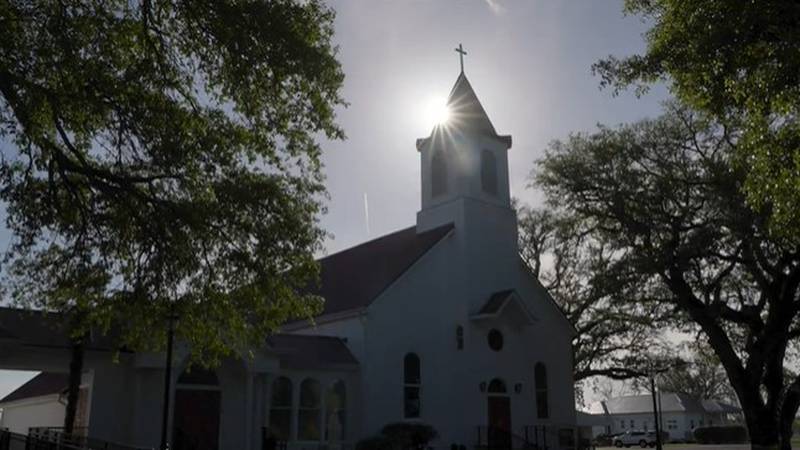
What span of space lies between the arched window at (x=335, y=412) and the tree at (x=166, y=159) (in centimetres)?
1003

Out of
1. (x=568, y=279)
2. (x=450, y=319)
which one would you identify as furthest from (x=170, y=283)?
(x=568, y=279)

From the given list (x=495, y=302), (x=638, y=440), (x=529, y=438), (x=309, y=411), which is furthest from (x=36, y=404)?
(x=638, y=440)

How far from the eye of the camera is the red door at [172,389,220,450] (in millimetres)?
21250

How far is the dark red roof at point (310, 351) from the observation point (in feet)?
77.8

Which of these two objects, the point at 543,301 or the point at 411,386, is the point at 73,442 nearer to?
the point at 411,386

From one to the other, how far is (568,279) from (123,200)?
29905mm

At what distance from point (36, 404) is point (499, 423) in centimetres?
2026

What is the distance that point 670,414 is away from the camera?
242 feet

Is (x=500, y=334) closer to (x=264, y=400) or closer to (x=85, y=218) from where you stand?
(x=264, y=400)

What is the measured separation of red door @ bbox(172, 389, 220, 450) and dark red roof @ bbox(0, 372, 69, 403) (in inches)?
377

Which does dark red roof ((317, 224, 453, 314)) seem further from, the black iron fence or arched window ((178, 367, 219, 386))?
the black iron fence

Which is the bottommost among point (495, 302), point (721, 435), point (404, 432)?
point (721, 435)

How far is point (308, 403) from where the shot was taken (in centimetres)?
2459

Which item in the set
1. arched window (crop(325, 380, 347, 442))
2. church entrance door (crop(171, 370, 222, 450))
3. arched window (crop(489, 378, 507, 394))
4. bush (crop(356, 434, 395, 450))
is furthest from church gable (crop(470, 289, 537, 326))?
church entrance door (crop(171, 370, 222, 450))
